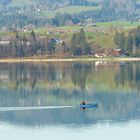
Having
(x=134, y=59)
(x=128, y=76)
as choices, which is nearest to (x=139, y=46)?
(x=134, y=59)

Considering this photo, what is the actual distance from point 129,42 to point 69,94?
93341mm

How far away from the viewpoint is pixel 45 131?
5162 cm

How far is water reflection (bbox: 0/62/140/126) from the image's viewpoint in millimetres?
57906

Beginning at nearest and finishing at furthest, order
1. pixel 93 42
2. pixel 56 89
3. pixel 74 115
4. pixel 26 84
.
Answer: pixel 74 115 → pixel 56 89 → pixel 26 84 → pixel 93 42

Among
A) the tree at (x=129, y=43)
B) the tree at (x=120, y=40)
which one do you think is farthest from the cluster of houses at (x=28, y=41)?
the tree at (x=129, y=43)

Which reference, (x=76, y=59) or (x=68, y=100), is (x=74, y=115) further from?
(x=76, y=59)

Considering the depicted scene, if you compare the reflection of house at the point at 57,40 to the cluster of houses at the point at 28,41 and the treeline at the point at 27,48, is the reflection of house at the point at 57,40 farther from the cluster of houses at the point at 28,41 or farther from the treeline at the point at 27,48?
the treeline at the point at 27,48

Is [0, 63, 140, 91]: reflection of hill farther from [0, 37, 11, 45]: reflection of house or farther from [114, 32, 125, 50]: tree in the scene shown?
[0, 37, 11, 45]: reflection of house

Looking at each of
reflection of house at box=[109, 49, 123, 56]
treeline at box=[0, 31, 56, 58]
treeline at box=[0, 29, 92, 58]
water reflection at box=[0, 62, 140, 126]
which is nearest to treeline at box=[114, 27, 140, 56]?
reflection of house at box=[109, 49, 123, 56]

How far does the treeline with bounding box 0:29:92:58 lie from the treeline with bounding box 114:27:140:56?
7.65 m

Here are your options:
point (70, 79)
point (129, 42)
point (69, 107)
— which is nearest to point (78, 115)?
point (69, 107)

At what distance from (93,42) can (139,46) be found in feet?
68.5

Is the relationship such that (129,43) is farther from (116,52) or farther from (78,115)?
(78,115)

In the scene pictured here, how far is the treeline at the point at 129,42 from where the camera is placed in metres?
167
